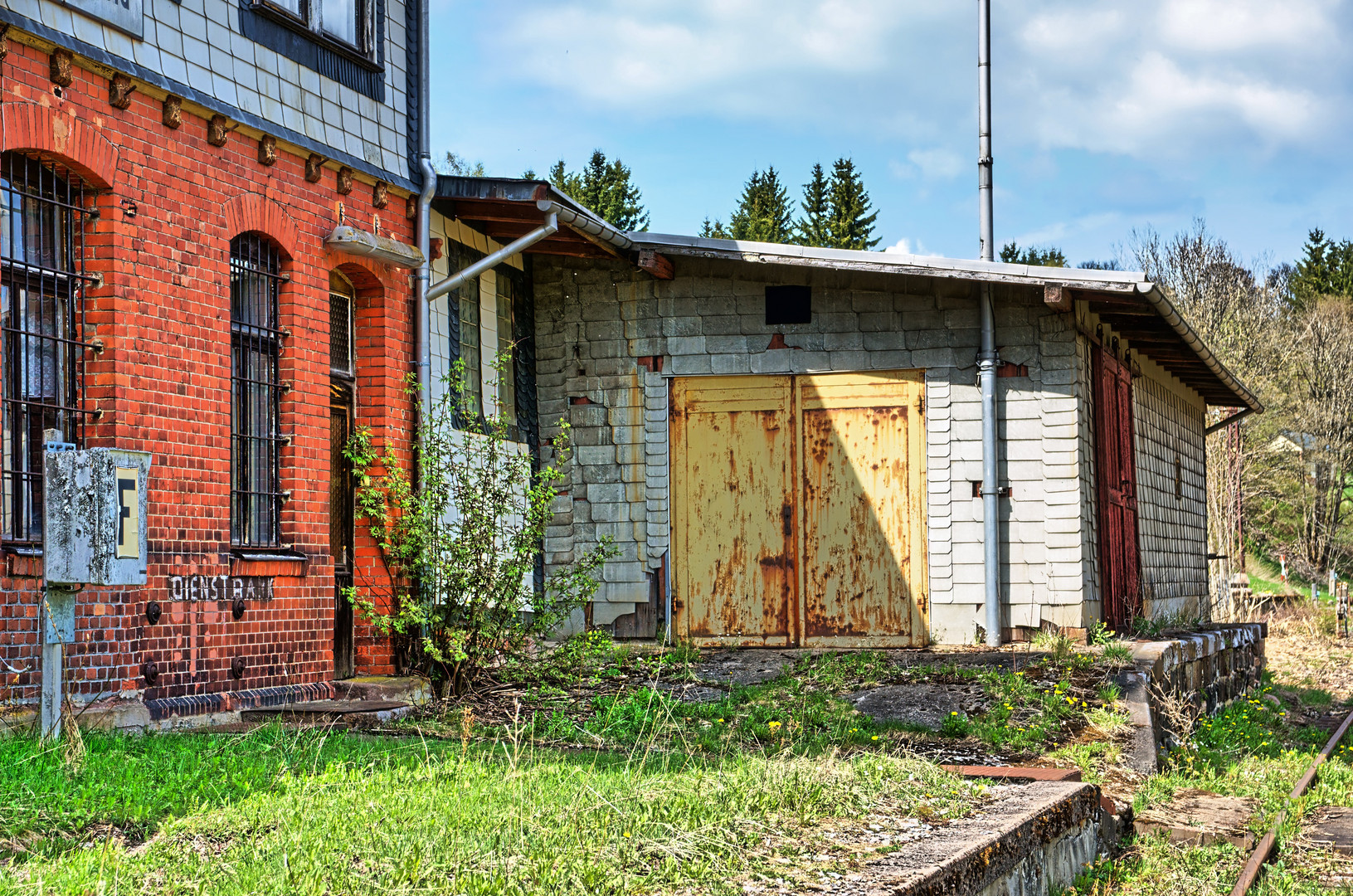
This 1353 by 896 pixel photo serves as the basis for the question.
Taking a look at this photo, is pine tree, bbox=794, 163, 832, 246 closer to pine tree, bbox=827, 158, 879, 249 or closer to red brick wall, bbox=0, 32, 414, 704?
pine tree, bbox=827, 158, 879, 249

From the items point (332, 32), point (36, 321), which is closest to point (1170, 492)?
point (332, 32)

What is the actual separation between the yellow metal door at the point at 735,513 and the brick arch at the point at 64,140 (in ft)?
21.5

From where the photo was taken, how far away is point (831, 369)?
41.4 feet

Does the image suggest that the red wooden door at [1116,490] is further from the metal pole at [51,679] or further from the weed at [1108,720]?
the metal pole at [51,679]

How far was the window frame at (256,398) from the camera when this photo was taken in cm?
873

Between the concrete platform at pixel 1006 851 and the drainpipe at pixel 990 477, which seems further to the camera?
the drainpipe at pixel 990 477

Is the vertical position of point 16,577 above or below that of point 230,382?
below

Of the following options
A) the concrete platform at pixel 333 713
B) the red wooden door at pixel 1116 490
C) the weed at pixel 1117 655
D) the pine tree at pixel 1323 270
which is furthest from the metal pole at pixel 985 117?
the pine tree at pixel 1323 270

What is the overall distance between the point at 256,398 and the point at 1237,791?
7041 mm

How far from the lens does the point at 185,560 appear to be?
802 cm

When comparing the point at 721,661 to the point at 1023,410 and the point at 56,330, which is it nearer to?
the point at 1023,410

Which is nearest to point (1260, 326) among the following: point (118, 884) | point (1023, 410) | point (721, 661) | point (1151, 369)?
point (1151, 369)

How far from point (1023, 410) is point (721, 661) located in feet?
11.8

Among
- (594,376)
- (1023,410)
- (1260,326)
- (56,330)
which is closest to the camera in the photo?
(56,330)
